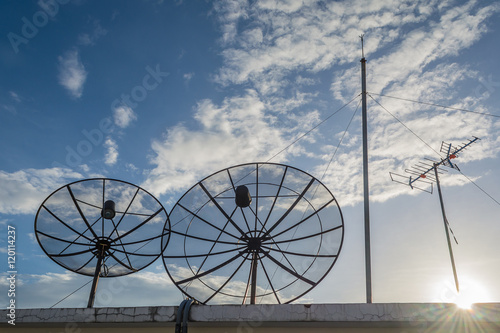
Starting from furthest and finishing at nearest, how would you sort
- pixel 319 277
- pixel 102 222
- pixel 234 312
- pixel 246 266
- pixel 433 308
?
1. pixel 102 222
2. pixel 246 266
3. pixel 319 277
4. pixel 234 312
5. pixel 433 308

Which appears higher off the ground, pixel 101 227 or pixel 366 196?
pixel 366 196

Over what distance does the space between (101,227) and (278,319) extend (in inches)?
296

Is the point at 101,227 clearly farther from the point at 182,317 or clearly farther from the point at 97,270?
the point at 182,317

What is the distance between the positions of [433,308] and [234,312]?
7.01ft

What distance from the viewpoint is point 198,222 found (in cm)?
995

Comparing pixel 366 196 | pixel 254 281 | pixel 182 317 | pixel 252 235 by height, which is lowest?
pixel 182 317

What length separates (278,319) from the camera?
169 inches

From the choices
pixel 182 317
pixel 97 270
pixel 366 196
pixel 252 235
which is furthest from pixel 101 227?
pixel 366 196

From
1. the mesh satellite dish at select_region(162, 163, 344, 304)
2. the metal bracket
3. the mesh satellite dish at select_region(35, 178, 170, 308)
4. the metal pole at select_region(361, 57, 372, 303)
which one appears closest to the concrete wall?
A: the metal bracket

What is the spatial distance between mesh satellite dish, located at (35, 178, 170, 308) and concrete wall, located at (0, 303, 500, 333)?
15.4 feet

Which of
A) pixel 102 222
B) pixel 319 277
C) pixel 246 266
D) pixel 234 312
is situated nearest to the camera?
pixel 234 312

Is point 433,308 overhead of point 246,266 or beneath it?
beneath

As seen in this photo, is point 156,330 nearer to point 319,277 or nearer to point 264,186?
point 319,277

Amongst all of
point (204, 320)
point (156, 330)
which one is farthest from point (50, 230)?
point (204, 320)
